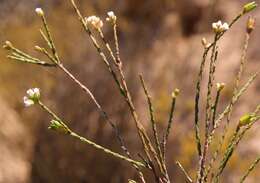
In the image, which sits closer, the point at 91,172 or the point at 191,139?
the point at 191,139

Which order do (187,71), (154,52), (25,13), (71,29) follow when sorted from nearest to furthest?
(187,71)
(154,52)
(71,29)
(25,13)

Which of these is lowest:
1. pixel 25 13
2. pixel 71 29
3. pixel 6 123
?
pixel 6 123

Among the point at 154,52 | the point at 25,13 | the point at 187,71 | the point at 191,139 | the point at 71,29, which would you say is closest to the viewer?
the point at 191,139

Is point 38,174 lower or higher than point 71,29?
lower

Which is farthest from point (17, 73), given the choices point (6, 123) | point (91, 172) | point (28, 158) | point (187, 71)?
point (187, 71)

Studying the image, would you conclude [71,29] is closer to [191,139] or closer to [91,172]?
[91,172]

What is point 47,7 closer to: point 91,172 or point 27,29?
point 27,29

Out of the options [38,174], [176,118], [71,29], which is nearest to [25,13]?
[71,29]
